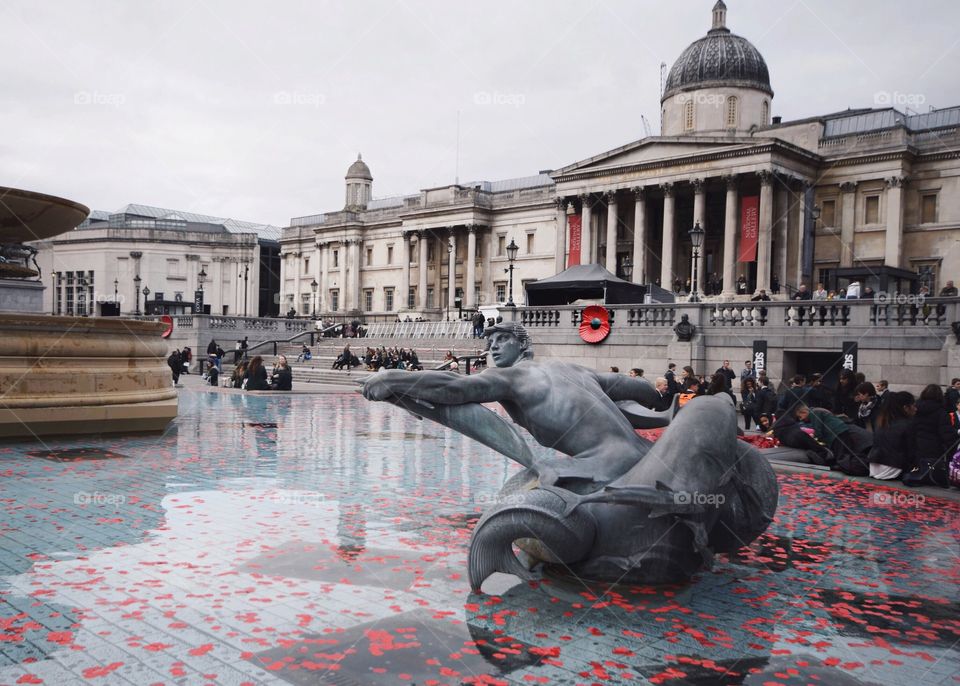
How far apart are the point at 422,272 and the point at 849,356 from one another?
50.9 meters

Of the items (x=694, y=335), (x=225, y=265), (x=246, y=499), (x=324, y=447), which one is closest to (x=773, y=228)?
(x=694, y=335)

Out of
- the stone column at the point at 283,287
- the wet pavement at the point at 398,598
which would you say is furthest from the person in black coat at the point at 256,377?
the stone column at the point at 283,287

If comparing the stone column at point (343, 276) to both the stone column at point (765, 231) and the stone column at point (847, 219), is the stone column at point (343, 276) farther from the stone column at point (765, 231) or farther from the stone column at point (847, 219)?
Answer: the stone column at point (847, 219)

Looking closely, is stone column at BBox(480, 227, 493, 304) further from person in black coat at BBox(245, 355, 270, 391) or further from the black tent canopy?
person in black coat at BBox(245, 355, 270, 391)

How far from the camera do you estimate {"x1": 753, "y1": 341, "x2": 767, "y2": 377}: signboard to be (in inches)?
913

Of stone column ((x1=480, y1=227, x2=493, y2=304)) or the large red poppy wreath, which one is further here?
stone column ((x1=480, y1=227, x2=493, y2=304))

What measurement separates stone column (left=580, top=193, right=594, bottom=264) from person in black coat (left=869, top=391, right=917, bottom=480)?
145 feet

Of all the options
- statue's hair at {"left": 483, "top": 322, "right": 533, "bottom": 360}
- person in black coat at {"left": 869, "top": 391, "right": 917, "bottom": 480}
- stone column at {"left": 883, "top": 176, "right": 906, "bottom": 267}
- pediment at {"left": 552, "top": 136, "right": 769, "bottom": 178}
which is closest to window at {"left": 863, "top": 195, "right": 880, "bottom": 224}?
stone column at {"left": 883, "top": 176, "right": 906, "bottom": 267}

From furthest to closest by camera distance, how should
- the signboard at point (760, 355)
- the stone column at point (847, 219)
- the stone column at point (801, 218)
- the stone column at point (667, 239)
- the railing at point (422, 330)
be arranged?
the stone column at point (667, 239)
the stone column at point (801, 218)
the stone column at point (847, 219)
the railing at point (422, 330)
the signboard at point (760, 355)

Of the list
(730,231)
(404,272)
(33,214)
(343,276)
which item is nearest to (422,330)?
(730,231)

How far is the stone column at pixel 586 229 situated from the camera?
2090 inches

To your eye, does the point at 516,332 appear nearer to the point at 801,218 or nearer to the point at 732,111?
the point at 801,218

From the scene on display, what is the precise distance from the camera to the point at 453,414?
5586 millimetres

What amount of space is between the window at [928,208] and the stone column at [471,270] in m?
33.1
